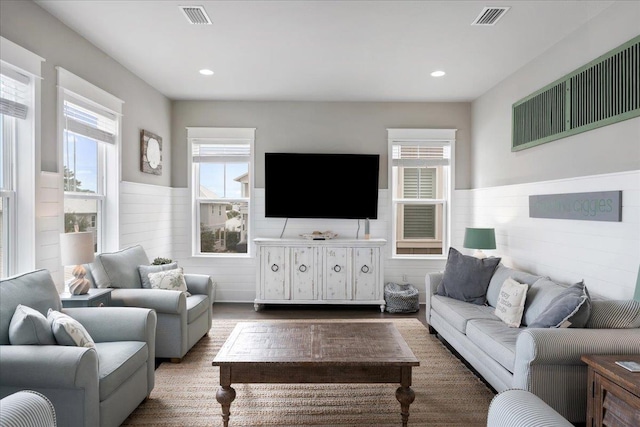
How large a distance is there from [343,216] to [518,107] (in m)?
2.46

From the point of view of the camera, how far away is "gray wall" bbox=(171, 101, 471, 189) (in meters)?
5.43

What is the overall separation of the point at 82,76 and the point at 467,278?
4036mm

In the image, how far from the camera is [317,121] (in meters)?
5.43

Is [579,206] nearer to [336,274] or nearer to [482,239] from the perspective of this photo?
[482,239]

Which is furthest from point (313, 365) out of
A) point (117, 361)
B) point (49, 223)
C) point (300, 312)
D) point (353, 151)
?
point (353, 151)

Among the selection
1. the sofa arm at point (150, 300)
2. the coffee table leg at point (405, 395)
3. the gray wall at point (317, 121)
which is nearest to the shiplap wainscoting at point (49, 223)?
the sofa arm at point (150, 300)

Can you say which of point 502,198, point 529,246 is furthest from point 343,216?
point 529,246

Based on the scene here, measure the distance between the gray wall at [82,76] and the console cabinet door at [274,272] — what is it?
1.72 metres

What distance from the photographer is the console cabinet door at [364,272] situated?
505cm

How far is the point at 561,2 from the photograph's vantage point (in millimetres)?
2801

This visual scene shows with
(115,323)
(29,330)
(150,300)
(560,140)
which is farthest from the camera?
(560,140)

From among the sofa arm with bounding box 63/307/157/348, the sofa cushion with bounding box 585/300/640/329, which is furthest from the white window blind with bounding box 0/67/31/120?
the sofa cushion with bounding box 585/300/640/329

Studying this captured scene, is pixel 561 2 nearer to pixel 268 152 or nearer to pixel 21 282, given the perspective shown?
pixel 268 152

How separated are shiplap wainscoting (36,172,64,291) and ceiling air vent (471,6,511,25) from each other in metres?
3.57
